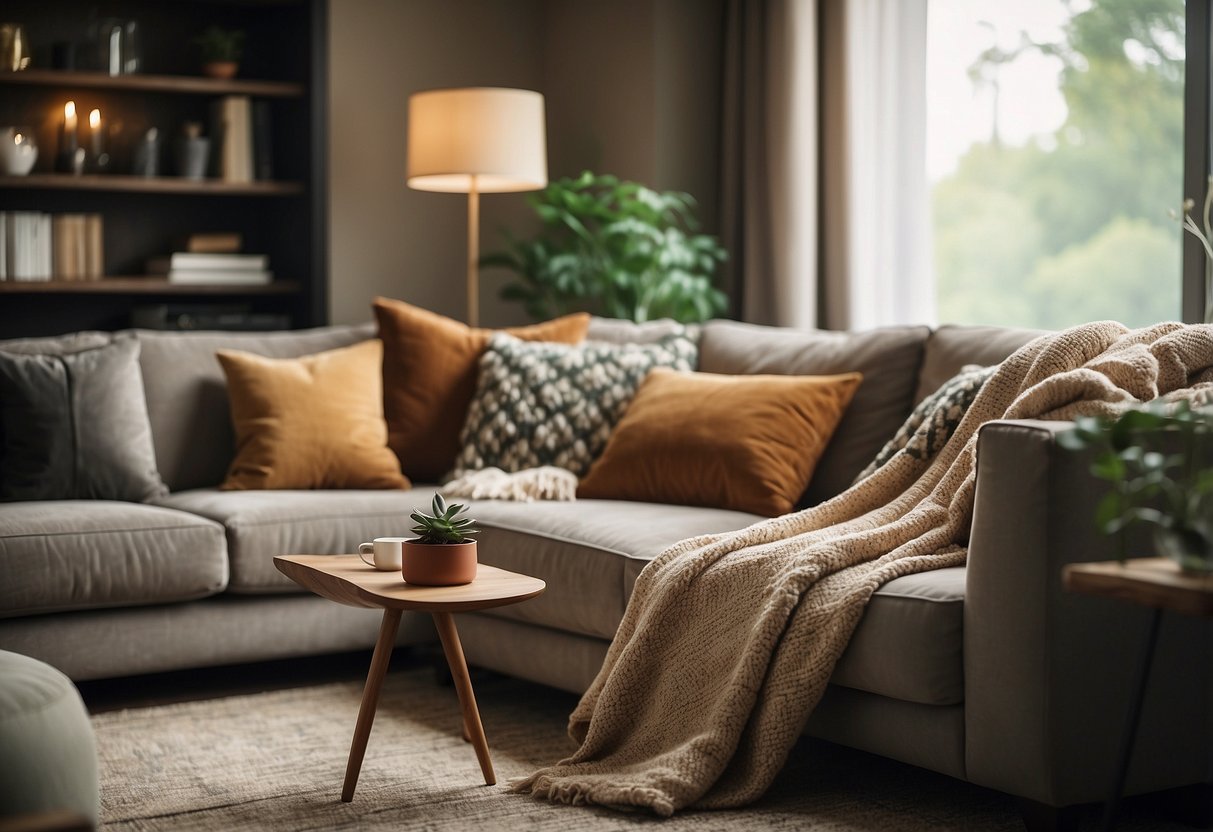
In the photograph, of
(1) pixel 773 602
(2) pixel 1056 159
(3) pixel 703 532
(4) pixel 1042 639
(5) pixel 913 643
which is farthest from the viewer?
(2) pixel 1056 159

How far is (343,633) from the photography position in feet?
11.0

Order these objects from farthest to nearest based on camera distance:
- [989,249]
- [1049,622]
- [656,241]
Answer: [656,241]
[989,249]
[1049,622]

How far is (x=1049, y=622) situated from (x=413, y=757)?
49.1 inches

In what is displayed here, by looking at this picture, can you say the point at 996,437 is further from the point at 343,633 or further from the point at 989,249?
the point at 989,249

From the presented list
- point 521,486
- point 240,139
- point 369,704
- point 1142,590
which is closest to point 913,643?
point 1142,590

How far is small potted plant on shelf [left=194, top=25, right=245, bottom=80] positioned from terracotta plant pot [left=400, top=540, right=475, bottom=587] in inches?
125

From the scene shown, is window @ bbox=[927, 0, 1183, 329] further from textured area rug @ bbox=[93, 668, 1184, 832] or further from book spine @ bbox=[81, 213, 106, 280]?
book spine @ bbox=[81, 213, 106, 280]

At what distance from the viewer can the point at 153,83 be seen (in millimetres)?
4887

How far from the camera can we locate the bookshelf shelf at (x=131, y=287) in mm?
4789

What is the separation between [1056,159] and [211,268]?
285cm

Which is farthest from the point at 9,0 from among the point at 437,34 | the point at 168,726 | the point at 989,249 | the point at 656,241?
the point at 989,249

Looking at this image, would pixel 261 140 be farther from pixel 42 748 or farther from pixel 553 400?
pixel 42 748

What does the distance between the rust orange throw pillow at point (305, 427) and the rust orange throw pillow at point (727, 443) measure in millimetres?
595

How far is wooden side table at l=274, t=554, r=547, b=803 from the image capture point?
2312 mm
